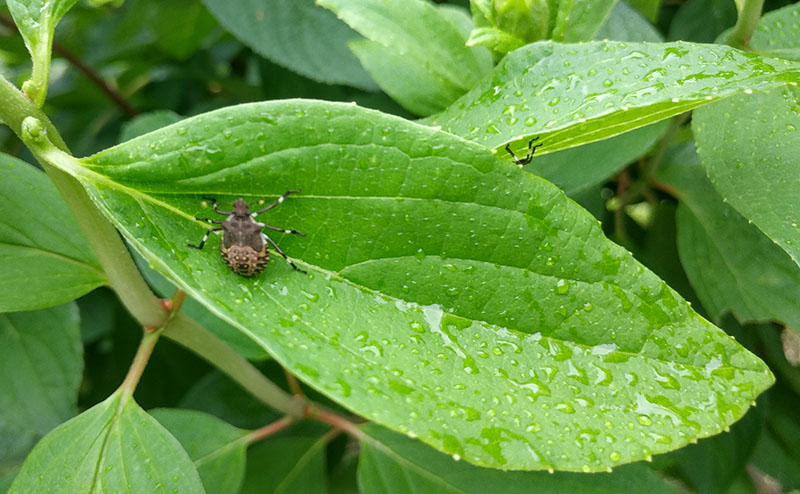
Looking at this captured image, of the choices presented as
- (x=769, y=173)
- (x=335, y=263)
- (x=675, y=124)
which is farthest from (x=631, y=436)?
(x=675, y=124)

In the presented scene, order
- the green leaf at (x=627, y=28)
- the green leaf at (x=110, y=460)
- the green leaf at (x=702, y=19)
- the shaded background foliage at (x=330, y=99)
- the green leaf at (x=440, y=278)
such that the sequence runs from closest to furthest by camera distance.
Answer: the green leaf at (x=440, y=278)
the green leaf at (x=110, y=460)
the shaded background foliage at (x=330, y=99)
the green leaf at (x=627, y=28)
the green leaf at (x=702, y=19)

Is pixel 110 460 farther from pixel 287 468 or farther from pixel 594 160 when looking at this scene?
pixel 594 160

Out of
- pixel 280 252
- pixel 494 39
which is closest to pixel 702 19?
pixel 494 39

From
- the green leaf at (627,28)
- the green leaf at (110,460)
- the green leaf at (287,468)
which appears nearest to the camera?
the green leaf at (110,460)

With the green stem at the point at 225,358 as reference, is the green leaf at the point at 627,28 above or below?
above

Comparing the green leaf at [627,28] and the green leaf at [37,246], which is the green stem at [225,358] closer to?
the green leaf at [37,246]

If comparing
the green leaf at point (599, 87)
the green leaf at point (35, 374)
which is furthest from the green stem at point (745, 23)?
the green leaf at point (35, 374)
